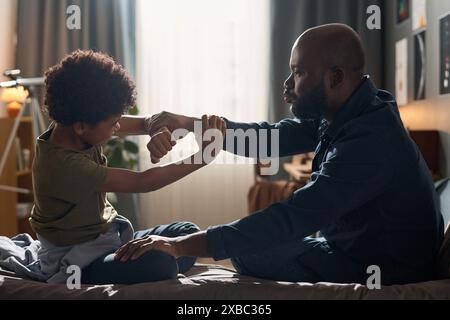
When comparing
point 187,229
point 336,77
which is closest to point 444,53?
point 336,77

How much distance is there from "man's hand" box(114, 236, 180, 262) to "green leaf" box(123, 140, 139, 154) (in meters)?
3.05

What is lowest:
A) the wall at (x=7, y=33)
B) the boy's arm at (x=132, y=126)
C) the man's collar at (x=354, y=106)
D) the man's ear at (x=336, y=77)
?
the boy's arm at (x=132, y=126)

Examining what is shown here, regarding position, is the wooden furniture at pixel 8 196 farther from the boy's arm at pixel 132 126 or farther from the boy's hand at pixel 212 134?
the boy's hand at pixel 212 134

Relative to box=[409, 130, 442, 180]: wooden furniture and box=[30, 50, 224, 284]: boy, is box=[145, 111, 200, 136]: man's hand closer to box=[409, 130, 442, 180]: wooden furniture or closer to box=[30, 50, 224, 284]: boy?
box=[30, 50, 224, 284]: boy

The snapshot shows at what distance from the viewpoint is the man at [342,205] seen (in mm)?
1443

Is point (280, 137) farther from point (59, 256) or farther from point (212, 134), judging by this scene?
point (59, 256)

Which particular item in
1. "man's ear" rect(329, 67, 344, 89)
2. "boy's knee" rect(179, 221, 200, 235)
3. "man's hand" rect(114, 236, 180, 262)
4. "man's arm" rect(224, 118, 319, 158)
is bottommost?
"boy's knee" rect(179, 221, 200, 235)

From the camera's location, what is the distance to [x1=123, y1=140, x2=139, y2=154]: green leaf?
4.52 m

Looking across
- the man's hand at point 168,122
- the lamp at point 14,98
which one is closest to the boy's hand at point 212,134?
the man's hand at point 168,122

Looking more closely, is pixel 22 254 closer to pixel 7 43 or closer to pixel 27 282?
pixel 27 282

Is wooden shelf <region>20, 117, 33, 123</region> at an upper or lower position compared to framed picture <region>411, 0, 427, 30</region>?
lower

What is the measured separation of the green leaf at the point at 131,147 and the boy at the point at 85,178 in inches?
112

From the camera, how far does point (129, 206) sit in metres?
4.83

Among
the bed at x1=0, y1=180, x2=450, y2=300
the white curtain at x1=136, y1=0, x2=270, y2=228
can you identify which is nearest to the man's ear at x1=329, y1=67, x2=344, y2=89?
the bed at x1=0, y1=180, x2=450, y2=300
